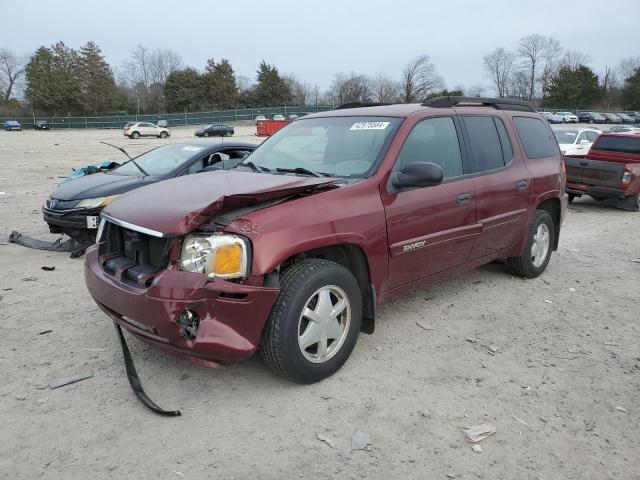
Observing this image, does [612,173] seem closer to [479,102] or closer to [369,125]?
[479,102]

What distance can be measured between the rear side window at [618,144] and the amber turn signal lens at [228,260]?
11537mm

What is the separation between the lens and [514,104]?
5.59 m

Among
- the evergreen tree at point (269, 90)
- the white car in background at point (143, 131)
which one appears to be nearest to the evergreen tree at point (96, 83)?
the evergreen tree at point (269, 90)

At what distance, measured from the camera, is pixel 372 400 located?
3266mm

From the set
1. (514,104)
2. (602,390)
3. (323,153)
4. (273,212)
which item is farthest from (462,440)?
(514,104)

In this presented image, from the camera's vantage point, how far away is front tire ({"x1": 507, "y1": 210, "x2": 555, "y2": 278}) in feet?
18.1

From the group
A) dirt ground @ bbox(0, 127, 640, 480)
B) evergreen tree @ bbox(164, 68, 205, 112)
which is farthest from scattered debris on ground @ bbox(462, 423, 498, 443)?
evergreen tree @ bbox(164, 68, 205, 112)

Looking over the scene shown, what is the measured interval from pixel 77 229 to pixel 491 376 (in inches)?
206

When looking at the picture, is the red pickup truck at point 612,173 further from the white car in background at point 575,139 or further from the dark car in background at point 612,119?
the dark car in background at point 612,119

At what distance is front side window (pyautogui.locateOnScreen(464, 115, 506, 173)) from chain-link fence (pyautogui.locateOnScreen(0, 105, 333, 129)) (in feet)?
200

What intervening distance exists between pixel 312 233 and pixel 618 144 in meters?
11.3

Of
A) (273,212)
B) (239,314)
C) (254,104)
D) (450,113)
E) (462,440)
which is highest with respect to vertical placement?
(254,104)

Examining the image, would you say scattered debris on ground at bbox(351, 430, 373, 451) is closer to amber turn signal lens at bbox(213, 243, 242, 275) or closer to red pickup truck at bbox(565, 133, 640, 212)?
amber turn signal lens at bbox(213, 243, 242, 275)

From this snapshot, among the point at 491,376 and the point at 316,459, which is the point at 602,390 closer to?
the point at 491,376
